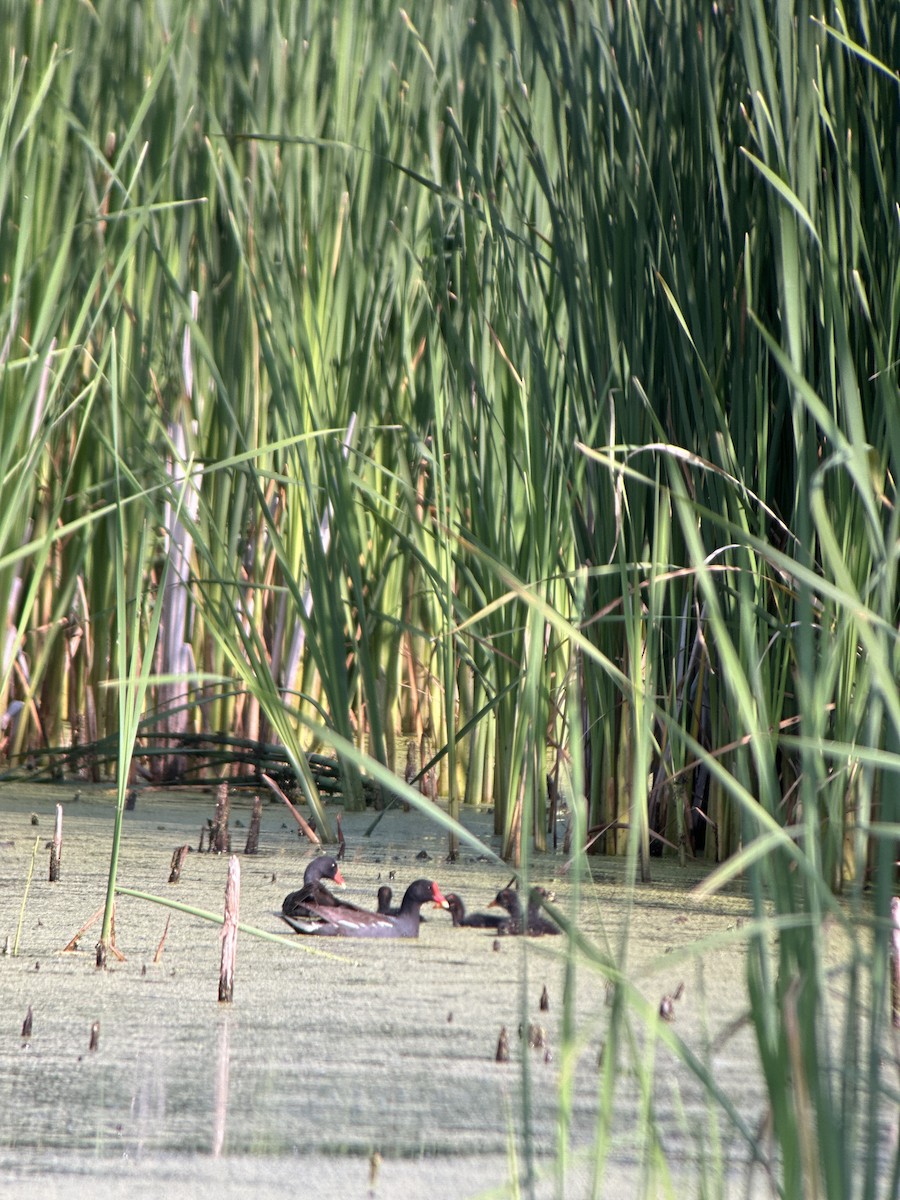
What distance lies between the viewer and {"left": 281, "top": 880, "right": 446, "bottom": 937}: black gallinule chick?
198 cm

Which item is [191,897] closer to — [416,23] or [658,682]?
[658,682]

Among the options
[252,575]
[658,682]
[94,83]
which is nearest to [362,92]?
[94,83]

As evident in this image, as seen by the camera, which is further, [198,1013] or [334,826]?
[334,826]

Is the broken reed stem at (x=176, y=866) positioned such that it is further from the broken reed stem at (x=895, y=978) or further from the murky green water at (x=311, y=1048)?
the broken reed stem at (x=895, y=978)

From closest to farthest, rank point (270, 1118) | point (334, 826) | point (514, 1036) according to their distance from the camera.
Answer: point (270, 1118), point (514, 1036), point (334, 826)

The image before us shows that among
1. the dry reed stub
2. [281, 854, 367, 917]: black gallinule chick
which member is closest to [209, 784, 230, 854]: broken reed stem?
[281, 854, 367, 917]: black gallinule chick

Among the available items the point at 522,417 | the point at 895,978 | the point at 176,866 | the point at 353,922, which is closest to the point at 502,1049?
the point at 895,978

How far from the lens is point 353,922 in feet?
6.51

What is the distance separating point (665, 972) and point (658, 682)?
2.25ft

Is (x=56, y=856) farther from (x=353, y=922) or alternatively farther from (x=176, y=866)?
(x=353, y=922)

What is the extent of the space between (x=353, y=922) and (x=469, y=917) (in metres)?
0.18

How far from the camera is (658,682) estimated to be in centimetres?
242

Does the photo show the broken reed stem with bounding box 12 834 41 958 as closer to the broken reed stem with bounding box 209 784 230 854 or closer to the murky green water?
the murky green water

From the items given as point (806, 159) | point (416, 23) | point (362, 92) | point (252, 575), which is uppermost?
point (416, 23)
